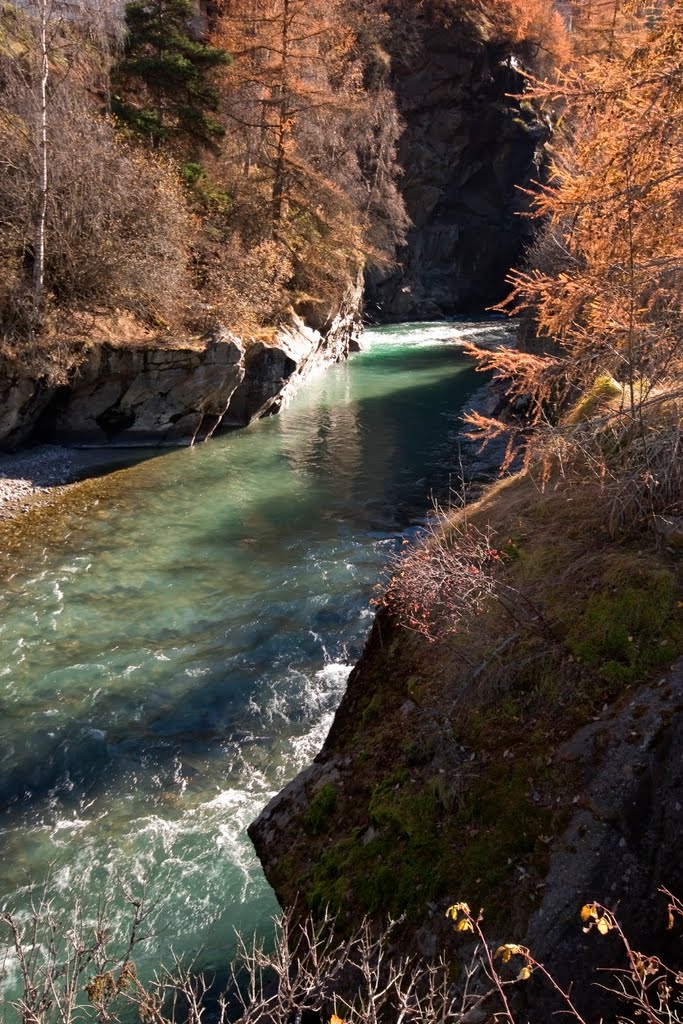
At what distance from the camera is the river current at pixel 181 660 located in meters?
6.12

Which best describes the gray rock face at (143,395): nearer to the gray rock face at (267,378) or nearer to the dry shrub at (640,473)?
the gray rock face at (267,378)

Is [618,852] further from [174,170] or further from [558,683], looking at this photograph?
[174,170]

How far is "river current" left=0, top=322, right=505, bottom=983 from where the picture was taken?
6121mm

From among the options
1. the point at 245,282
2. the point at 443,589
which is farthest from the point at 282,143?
the point at 443,589

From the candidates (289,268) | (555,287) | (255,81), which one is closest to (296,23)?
(255,81)

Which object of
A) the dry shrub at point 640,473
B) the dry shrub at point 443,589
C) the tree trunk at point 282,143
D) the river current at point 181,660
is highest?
the tree trunk at point 282,143

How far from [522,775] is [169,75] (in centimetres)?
2462

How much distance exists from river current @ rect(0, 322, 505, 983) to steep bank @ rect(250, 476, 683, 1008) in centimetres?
146

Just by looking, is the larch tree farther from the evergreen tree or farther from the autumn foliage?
the autumn foliage

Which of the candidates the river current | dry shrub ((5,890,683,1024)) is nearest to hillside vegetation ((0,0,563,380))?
the river current

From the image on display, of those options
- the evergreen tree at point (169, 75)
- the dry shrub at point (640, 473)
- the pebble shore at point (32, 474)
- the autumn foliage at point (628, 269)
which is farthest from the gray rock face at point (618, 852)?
the evergreen tree at point (169, 75)

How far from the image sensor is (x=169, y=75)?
866 inches

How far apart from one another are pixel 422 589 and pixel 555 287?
3.33 meters

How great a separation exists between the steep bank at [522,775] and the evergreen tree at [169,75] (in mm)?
21189
